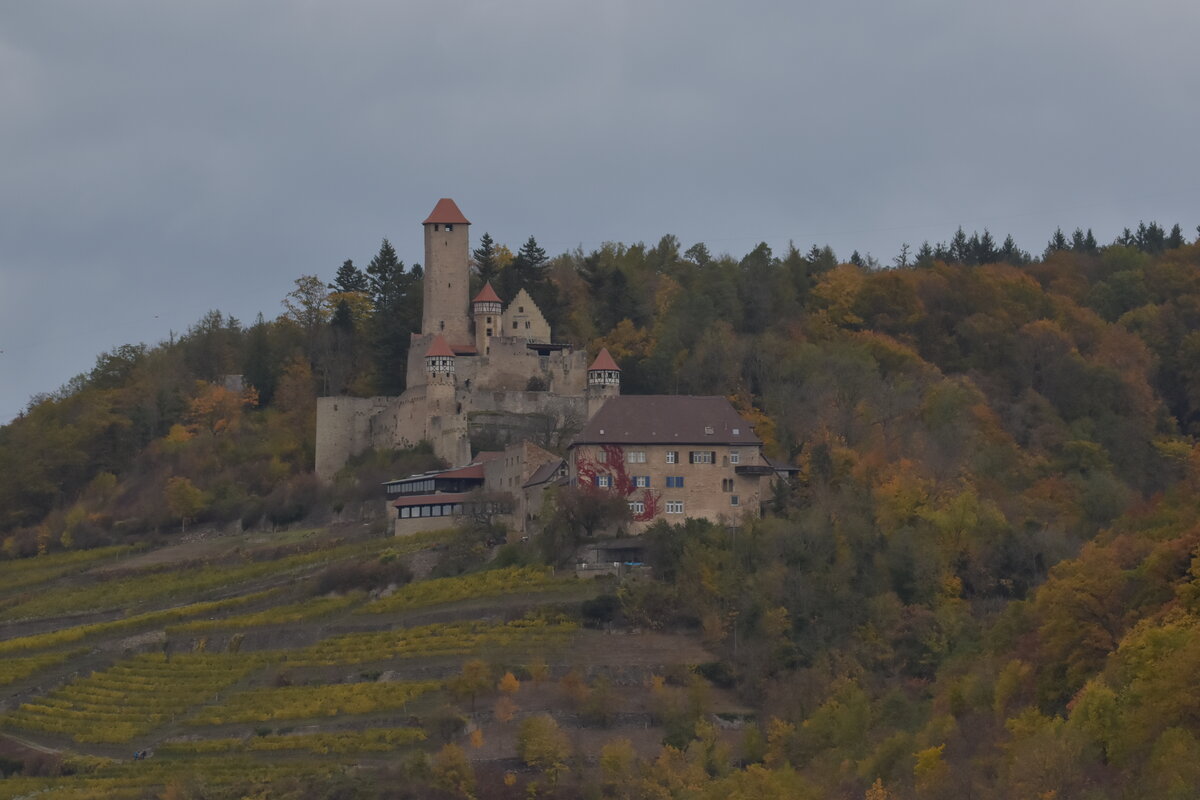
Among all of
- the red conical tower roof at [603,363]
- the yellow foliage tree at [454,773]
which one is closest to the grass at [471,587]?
the yellow foliage tree at [454,773]

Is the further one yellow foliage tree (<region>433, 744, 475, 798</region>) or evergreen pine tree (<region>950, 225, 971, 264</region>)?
evergreen pine tree (<region>950, 225, 971, 264</region>)

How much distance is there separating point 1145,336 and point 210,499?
4003cm

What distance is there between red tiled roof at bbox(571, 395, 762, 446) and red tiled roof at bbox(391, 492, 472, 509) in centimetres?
653

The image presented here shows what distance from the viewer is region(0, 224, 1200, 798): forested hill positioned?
57500mm

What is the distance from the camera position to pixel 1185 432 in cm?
9475

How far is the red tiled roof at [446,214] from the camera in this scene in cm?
9644

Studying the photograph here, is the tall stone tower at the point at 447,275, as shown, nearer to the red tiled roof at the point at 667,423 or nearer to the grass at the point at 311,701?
the red tiled roof at the point at 667,423

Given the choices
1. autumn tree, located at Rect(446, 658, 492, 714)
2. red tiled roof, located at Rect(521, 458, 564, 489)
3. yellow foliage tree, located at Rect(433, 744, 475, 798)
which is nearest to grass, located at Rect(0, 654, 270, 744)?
autumn tree, located at Rect(446, 658, 492, 714)

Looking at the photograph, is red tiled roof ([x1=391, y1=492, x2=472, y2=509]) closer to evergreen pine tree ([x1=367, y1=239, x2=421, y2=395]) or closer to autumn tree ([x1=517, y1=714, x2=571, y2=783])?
evergreen pine tree ([x1=367, y1=239, x2=421, y2=395])

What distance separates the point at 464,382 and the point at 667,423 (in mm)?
14194

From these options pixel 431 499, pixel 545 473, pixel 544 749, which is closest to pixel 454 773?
pixel 544 749

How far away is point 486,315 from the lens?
93.4 meters

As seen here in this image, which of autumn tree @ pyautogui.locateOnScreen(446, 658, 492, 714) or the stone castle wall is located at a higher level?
the stone castle wall

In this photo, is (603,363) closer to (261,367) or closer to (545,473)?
(545,473)
